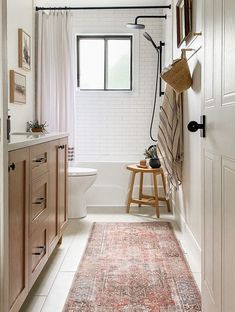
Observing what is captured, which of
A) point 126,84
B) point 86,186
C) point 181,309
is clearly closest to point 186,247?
point 181,309

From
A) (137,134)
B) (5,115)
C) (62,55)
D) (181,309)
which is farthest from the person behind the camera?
(137,134)

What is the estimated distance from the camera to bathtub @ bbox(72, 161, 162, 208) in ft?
15.2

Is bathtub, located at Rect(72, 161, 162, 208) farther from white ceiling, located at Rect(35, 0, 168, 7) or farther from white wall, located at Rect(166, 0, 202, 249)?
white ceiling, located at Rect(35, 0, 168, 7)

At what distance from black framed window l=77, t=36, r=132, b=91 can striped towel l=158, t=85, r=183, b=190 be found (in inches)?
66.5

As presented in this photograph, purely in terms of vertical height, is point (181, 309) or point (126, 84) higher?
point (126, 84)

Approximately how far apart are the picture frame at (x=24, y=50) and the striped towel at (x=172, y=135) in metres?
1.56

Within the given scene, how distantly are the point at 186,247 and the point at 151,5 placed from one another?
308 cm

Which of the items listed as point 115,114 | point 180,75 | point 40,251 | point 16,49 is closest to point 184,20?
point 180,75

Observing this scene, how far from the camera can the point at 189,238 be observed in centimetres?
296

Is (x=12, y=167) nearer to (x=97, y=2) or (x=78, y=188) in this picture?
(x=78, y=188)

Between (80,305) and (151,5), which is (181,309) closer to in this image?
(80,305)

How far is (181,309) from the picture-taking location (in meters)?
1.95

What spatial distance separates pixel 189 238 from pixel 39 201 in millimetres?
1359

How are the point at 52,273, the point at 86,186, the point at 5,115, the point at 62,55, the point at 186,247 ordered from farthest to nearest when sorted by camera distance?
the point at 62,55 → the point at 86,186 → the point at 186,247 → the point at 52,273 → the point at 5,115
